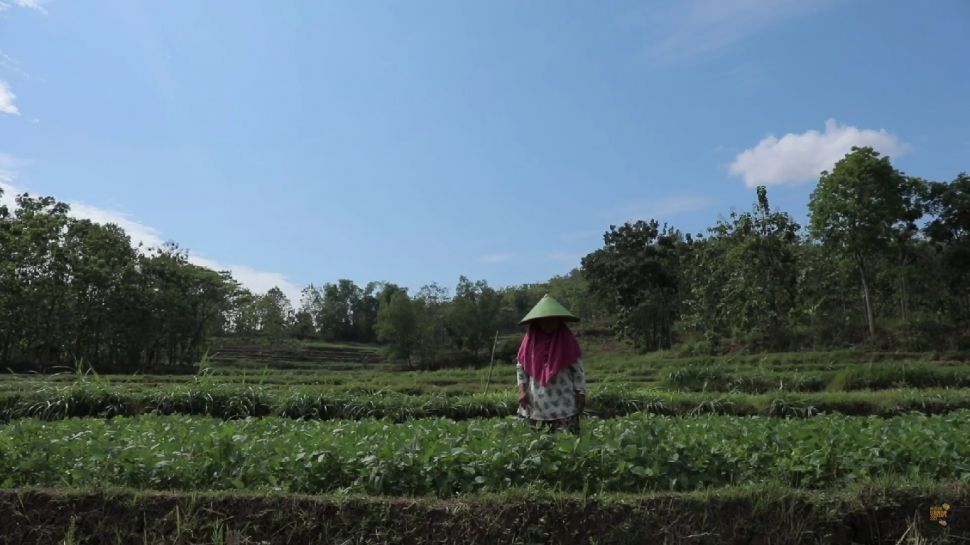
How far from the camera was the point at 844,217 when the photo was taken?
89.3 ft

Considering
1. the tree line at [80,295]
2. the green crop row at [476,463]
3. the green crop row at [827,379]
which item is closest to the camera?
the green crop row at [476,463]

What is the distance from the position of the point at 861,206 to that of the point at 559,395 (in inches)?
990

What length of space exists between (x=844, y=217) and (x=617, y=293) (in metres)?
14.8

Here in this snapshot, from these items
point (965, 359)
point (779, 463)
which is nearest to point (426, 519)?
Answer: point (779, 463)

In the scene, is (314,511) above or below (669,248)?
below

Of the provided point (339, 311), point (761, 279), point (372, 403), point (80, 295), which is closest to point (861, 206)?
point (761, 279)

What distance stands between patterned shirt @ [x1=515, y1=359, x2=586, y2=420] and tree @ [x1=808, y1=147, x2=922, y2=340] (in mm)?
24679

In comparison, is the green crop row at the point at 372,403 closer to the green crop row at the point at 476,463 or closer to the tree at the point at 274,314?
the green crop row at the point at 476,463

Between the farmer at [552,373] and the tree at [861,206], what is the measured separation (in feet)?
80.9

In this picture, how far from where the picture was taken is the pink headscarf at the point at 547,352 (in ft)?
21.3

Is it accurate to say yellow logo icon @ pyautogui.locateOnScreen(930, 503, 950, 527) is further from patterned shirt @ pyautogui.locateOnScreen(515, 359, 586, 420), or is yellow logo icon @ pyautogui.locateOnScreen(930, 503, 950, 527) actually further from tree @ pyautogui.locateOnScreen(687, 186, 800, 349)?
tree @ pyautogui.locateOnScreen(687, 186, 800, 349)

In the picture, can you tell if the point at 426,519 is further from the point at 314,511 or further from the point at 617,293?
the point at 617,293

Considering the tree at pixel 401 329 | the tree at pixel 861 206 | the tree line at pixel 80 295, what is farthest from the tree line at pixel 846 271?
the tree line at pixel 80 295

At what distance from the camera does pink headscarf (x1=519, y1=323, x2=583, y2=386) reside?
6.48 m
